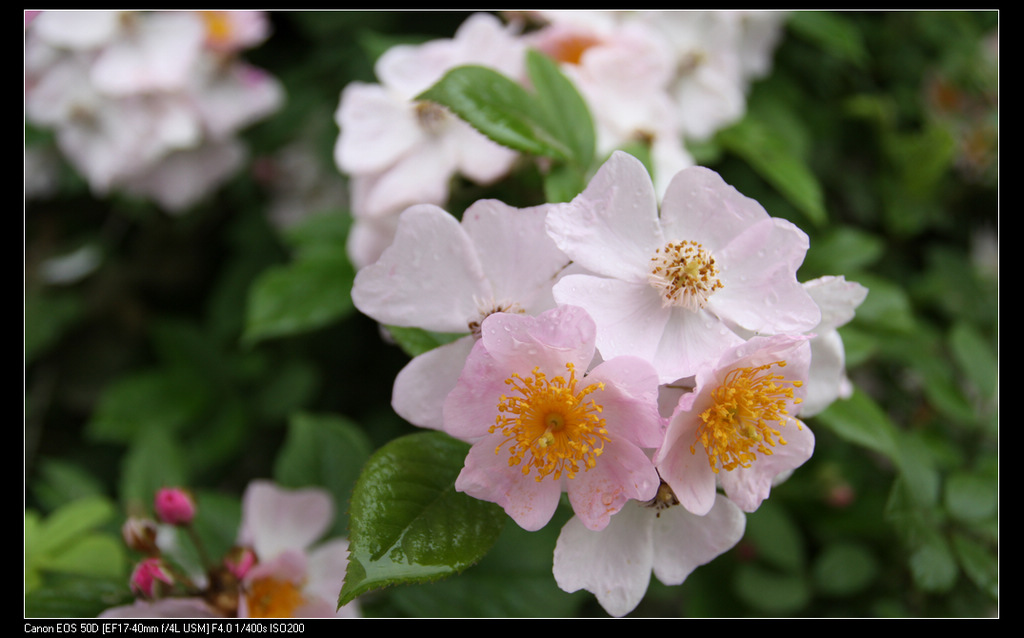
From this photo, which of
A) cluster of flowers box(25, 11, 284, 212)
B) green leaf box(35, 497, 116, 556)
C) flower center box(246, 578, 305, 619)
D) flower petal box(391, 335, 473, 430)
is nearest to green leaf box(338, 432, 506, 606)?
flower petal box(391, 335, 473, 430)

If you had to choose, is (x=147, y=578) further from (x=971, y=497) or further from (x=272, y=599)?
(x=971, y=497)

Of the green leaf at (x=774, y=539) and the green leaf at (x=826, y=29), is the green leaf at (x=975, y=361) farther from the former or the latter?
the green leaf at (x=826, y=29)

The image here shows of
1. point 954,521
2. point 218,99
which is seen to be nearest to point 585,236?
point 954,521

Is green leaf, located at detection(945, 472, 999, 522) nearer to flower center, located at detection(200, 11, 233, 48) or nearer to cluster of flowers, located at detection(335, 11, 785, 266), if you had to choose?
cluster of flowers, located at detection(335, 11, 785, 266)

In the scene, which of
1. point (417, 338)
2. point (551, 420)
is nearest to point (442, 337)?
point (417, 338)

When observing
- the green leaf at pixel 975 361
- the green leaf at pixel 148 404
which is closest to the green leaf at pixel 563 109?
the green leaf at pixel 975 361

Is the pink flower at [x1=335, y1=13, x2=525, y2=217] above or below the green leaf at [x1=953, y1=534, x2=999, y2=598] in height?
above
